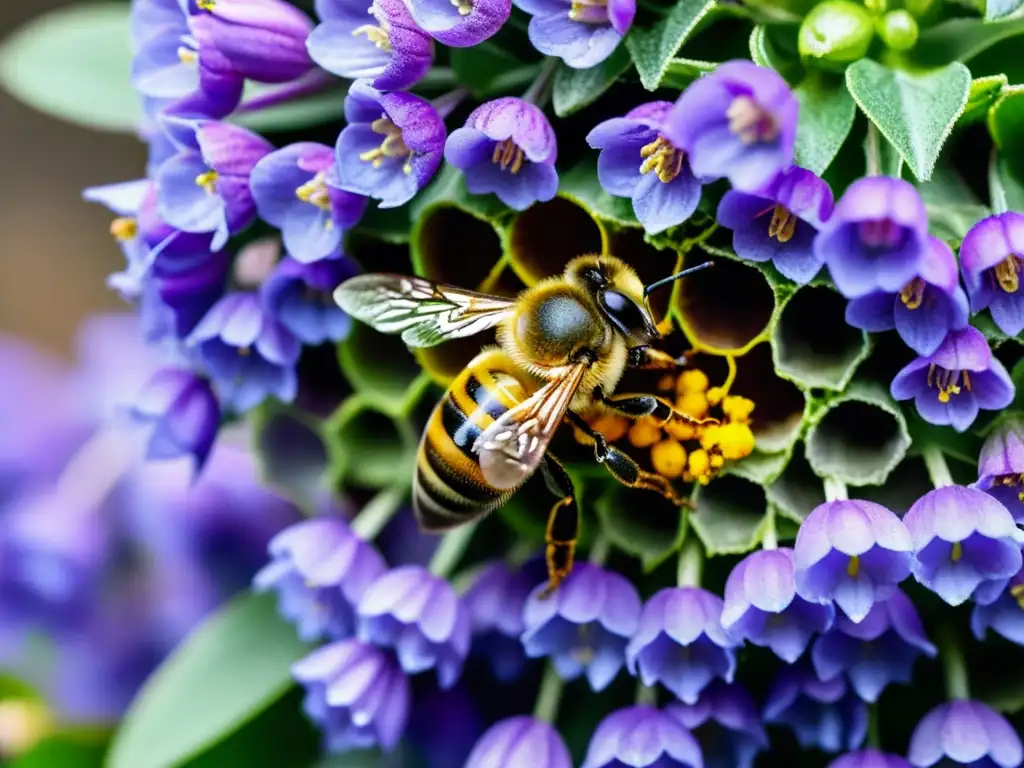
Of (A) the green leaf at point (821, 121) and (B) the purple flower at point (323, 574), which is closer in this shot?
(A) the green leaf at point (821, 121)

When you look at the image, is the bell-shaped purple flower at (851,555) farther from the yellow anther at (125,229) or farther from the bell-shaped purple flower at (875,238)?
the yellow anther at (125,229)

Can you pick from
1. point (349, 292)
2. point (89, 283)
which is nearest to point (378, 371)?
point (349, 292)

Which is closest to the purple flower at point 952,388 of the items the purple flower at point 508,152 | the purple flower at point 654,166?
the purple flower at point 654,166

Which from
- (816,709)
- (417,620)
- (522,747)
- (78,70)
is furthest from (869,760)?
(78,70)

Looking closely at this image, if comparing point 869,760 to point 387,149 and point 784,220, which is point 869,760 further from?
point 387,149

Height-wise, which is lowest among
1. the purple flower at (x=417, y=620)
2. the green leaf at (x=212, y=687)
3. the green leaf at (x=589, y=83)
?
the green leaf at (x=212, y=687)

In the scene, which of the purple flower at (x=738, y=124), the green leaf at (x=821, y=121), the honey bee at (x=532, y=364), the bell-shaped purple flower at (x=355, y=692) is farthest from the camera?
the bell-shaped purple flower at (x=355, y=692)

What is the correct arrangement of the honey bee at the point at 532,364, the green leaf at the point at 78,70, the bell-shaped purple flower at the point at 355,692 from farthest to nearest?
1. the green leaf at the point at 78,70
2. the bell-shaped purple flower at the point at 355,692
3. the honey bee at the point at 532,364

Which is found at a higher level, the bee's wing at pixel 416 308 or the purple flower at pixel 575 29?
the purple flower at pixel 575 29

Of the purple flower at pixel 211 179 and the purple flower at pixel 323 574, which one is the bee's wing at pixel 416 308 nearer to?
the purple flower at pixel 211 179
